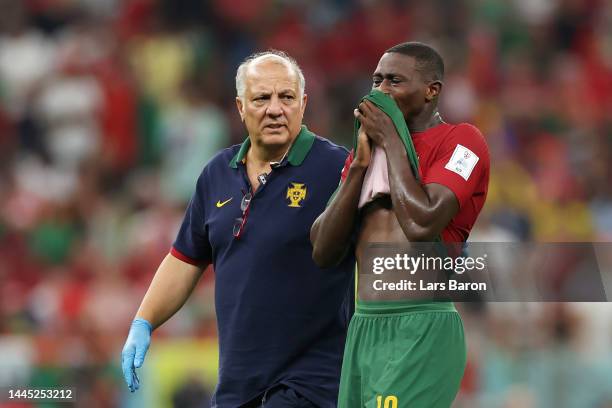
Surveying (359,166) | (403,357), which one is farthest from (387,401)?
(359,166)

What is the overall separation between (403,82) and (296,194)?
1021mm

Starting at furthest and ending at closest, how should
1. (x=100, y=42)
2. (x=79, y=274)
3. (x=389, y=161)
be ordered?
(x=100, y=42)
(x=79, y=274)
(x=389, y=161)

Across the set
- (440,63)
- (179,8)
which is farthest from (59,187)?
(440,63)

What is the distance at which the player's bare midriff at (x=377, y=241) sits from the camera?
4.62m

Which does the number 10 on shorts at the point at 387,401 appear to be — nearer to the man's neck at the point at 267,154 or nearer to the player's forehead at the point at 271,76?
the man's neck at the point at 267,154

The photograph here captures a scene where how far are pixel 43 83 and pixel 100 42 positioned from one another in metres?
0.83

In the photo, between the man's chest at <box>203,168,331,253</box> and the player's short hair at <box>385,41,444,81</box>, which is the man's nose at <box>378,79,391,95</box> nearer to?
the player's short hair at <box>385,41,444,81</box>

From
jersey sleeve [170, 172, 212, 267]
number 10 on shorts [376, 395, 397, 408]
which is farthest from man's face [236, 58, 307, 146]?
number 10 on shorts [376, 395, 397, 408]

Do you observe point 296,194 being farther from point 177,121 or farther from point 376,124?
point 177,121

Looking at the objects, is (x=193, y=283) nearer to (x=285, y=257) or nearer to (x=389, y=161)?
(x=285, y=257)

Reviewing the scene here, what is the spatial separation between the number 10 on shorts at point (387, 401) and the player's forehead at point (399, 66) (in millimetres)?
1112

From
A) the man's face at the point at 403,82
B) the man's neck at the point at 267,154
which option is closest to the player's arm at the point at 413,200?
the man's face at the point at 403,82

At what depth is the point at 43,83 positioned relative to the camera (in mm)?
11734

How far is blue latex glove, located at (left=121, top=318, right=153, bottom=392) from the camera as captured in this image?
570cm
